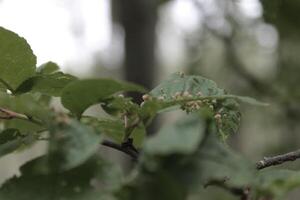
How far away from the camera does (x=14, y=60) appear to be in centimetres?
94

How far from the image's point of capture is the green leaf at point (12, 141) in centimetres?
80

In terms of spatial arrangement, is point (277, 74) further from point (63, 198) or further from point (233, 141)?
point (63, 198)

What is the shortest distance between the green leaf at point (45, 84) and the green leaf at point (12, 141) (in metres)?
0.07

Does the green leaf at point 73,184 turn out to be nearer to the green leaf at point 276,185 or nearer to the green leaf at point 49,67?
the green leaf at point 276,185

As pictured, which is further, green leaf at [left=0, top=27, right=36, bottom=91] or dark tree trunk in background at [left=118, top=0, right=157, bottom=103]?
dark tree trunk in background at [left=118, top=0, right=157, bottom=103]

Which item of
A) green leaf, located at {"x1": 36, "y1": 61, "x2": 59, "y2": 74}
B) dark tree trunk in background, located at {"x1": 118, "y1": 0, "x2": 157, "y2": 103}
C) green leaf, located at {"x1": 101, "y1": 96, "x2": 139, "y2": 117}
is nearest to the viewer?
green leaf, located at {"x1": 101, "y1": 96, "x2": 139, "y2": 117}

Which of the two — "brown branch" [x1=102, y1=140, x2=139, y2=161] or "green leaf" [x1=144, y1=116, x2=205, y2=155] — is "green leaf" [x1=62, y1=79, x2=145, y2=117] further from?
"green leaf" [x1=144, y1=116, x2=205, y2=155]

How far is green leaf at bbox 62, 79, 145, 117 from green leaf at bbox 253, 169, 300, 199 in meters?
0.20

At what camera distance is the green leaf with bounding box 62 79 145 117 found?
795 millimetres

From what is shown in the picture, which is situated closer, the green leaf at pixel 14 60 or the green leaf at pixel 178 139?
the green leaf at pixel 178 139

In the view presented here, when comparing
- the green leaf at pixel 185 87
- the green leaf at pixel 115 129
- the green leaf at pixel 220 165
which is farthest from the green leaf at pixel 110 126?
the green leaf at pixel 220 165

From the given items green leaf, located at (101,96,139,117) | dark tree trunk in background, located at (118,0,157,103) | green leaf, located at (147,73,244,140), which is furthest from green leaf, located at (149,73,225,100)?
dark tree trunk in background, located at (118,0,157,103)

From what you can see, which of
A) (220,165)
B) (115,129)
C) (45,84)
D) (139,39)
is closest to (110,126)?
(115,129)

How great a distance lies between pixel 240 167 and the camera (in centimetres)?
69
